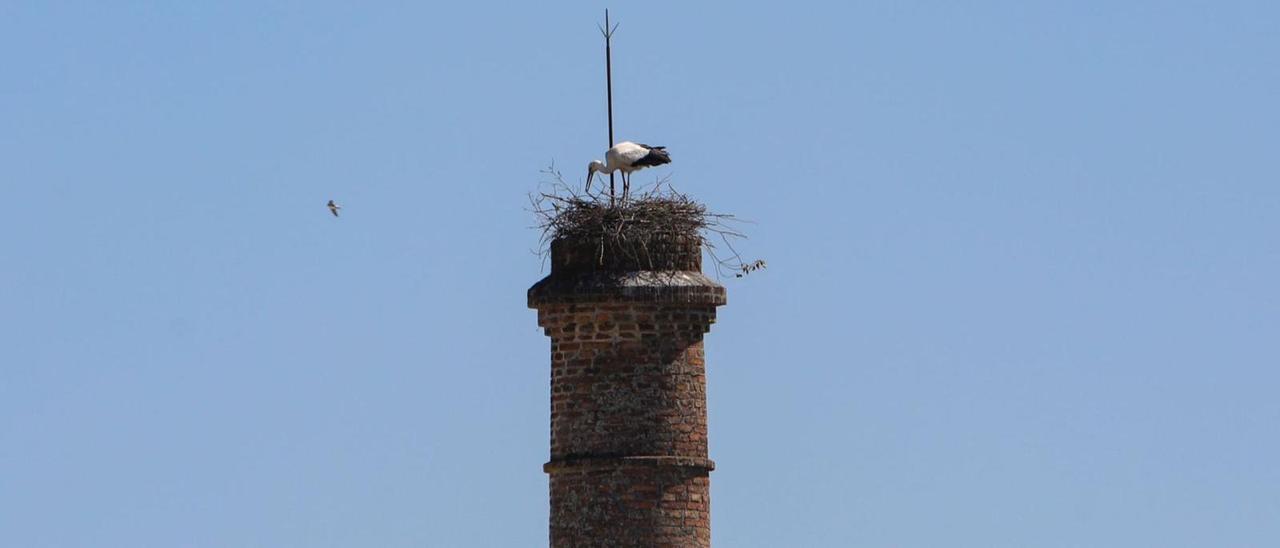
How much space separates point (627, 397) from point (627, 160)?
227 centimetres

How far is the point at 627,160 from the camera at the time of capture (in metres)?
21.0

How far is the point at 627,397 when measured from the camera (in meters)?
19.8

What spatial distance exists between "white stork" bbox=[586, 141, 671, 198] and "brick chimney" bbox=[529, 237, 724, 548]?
947mm

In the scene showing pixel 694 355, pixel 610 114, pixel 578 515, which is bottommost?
pixel 578 515

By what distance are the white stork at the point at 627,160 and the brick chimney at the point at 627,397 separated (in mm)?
947

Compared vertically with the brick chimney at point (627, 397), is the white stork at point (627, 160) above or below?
above

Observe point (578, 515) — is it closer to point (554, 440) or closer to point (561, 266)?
point (554, 440)

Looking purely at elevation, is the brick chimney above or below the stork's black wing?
below

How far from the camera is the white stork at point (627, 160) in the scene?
21.0 metres

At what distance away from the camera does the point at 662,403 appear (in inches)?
778

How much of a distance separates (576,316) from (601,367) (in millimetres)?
470

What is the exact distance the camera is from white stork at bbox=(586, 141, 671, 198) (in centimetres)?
2095

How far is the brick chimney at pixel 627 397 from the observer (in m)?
19.5

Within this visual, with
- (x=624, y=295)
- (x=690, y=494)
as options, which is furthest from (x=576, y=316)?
(x=690, y=494)
